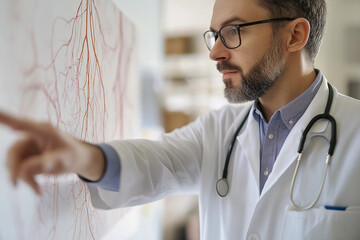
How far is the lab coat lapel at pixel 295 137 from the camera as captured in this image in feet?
2.85

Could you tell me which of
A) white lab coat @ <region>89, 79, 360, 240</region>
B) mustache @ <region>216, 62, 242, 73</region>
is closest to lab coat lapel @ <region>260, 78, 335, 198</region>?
white lab coat @ <region>89, 79, 360, 240</region>

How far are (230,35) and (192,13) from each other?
2.65 meters

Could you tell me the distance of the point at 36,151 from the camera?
0.53 meters

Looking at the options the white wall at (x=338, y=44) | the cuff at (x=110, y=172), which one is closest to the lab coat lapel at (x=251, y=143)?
the cuff at (x=110, y=172)

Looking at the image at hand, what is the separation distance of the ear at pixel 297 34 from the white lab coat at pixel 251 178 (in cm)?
14

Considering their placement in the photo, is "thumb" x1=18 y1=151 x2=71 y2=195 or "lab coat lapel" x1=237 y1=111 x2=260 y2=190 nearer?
"thumb" x1=18 y1=151 x2=71 y2=195

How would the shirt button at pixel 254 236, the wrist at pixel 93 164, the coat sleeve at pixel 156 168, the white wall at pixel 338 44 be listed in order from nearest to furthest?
the wrist at pixel 93 164 → the coat sleeve at pixel 156 168 → the shirt button at pixel 254 236 → the white wall at pixel 338 44

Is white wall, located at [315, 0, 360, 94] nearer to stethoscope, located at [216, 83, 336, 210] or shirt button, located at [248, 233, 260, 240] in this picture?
stethoscope, located at [216, 83, 336, 210]

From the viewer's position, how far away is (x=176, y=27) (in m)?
3.87

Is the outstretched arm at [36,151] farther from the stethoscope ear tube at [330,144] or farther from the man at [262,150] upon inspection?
the stethoscope ear tube at [330,144]

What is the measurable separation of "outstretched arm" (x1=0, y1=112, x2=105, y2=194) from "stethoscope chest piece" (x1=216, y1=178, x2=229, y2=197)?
1.63 ft

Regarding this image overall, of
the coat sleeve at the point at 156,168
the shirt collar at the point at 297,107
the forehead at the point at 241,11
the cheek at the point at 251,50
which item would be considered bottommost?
the coat sleeve at the point at 156,168

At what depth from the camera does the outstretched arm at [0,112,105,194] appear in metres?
0.48

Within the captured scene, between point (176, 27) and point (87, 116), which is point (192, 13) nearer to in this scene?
point (176, 27)
